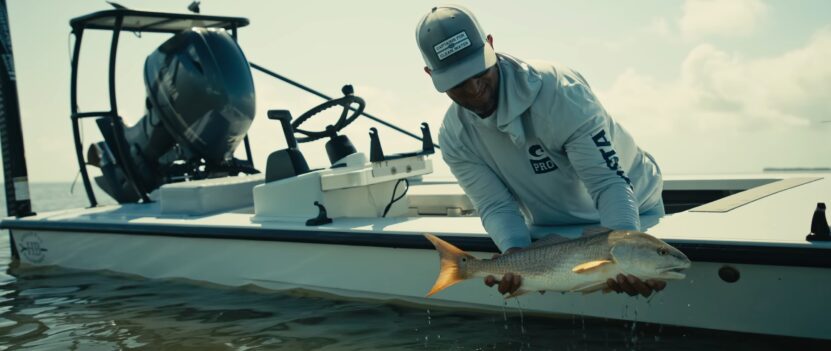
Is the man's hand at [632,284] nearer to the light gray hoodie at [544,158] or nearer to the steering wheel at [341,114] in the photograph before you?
the light gray hoodie at [544,158]

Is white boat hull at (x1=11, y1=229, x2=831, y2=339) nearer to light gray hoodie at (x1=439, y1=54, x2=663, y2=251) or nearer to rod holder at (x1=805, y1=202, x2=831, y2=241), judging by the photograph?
rod holder at (x1=805, y1=202, x2=831, y2=241)

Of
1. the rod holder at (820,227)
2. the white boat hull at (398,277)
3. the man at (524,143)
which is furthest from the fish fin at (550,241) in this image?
the rod holder at (820,227)

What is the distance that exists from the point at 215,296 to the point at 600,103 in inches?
109

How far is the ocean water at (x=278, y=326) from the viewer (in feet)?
9.97

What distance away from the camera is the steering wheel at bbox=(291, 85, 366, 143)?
16.2ft

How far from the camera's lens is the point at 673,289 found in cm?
290

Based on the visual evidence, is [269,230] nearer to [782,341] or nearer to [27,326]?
[27,326]

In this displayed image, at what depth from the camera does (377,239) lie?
3703mm

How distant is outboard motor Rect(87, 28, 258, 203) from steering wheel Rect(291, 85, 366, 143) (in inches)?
41.0

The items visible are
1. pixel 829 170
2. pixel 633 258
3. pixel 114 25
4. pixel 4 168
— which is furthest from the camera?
pixel 4 168

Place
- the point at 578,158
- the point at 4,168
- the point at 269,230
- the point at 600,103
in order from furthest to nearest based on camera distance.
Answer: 1. the point at 4,168
2. the point at 269,230
3. the point at 600,103
4. the point at 578,158

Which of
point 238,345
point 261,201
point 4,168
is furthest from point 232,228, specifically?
point 4,168

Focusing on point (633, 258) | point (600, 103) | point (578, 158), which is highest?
point (600, 103)

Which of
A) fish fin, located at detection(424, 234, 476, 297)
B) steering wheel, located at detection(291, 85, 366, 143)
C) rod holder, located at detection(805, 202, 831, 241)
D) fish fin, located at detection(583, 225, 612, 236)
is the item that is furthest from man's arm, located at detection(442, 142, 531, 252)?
steering wheel, located at detection(291, 85, 366, 143)
